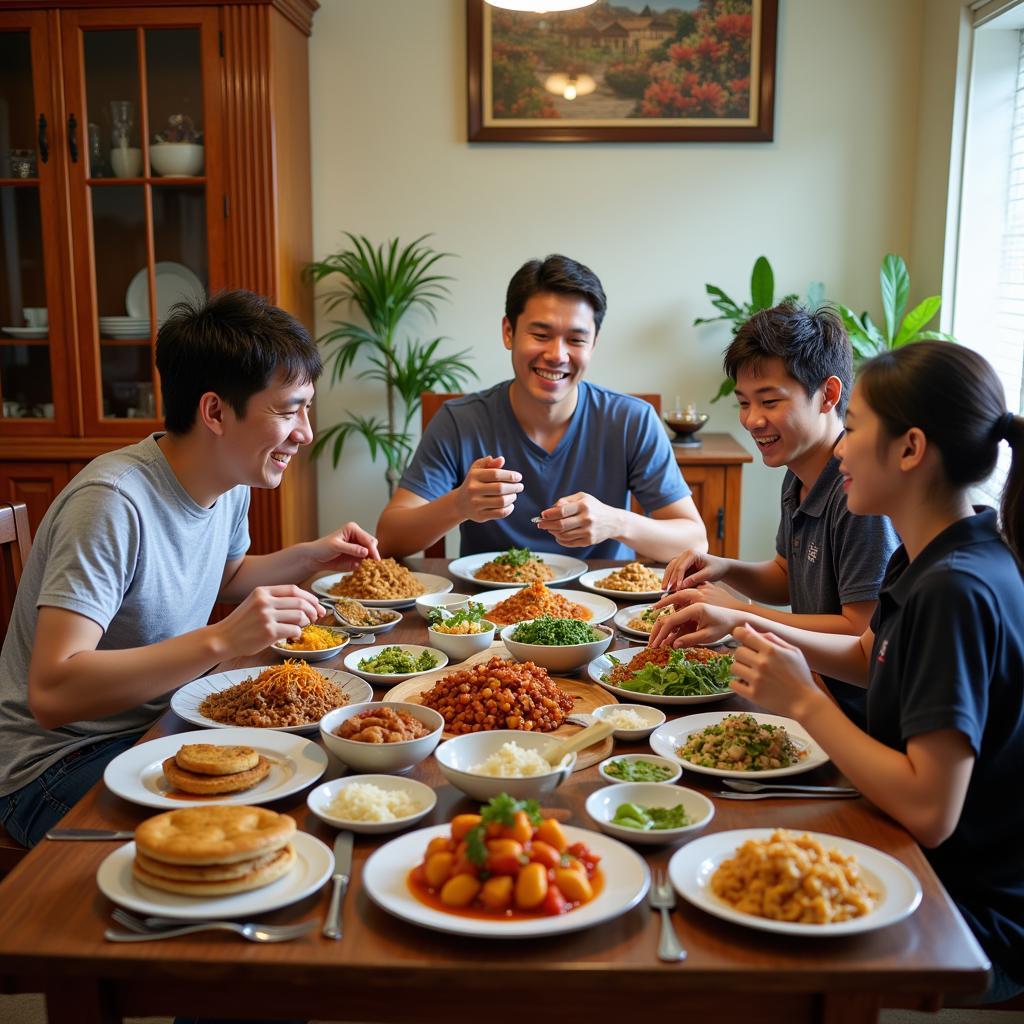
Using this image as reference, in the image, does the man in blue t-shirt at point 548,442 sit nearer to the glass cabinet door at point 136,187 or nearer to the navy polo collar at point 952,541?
the navy polo collar at point 952,541

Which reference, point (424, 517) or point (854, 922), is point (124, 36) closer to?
point (424, 517)

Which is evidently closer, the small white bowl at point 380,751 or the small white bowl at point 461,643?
the small white bowl at point 380,751

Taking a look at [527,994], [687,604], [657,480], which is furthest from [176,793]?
Answer: [657,480]

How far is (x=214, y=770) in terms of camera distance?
1431 mm

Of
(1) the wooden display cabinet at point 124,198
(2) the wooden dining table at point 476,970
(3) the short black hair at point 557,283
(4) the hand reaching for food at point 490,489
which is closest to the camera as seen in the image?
(2) the wooden dining table at point 476,970

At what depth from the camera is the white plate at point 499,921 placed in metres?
1.10

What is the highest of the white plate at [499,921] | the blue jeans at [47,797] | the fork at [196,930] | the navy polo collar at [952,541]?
the navy polo collar at [952,541]

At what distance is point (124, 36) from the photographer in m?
4.01

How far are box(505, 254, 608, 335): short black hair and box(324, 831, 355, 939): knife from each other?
187cm

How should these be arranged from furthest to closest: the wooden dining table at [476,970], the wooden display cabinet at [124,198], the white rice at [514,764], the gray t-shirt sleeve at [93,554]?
the wooden display cabinet at [124,198]
the gray t-shirt sleeve at [93,554]
the white rice at [514,764]
the wooden dining table at [476,970]

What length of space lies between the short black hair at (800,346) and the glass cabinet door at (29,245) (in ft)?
9.58

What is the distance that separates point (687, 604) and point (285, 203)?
2761mm

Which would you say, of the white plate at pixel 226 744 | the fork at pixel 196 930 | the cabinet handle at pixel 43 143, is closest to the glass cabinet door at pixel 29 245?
the cabinet handle at pixel 43 143

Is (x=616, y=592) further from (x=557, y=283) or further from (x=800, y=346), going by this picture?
(x=557, y=283)
